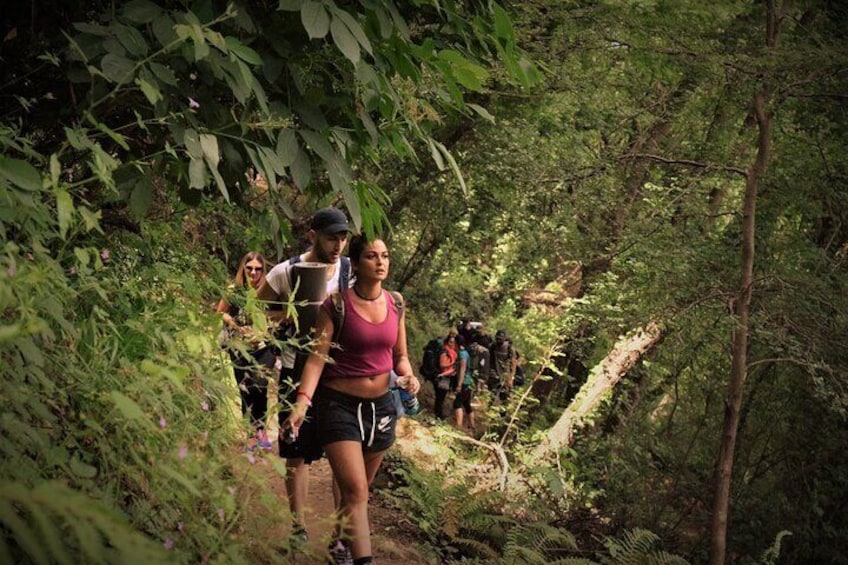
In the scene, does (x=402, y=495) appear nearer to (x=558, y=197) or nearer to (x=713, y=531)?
(x=713, y=531)

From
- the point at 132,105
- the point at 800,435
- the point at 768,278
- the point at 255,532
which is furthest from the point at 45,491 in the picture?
the point at 800,435

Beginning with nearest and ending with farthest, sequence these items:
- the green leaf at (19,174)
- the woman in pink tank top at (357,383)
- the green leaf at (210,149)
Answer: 1. the green leaf at (19,174)
2. the green leaf at (210,149)
3. the woman in pink tank top at (357,383)

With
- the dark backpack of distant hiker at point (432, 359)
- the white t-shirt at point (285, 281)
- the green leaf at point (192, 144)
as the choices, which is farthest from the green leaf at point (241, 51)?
the dark backpack of distant hiker at point (432, 359)

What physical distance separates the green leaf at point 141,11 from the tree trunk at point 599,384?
29.5 ft

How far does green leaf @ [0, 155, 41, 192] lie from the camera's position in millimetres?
2117

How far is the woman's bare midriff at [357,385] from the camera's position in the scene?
4301 millimetres

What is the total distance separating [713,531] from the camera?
23.0ft

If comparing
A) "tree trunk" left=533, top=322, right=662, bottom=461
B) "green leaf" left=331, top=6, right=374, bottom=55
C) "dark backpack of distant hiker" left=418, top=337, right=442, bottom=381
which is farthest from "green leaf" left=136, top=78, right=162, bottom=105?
"dark backpack of distant hiker" left=418, top=337, right=442, bottom=381

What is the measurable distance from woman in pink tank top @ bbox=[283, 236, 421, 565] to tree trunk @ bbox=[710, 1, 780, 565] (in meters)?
3.48

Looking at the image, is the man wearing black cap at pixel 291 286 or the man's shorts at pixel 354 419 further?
the man wearing black cap at pixel 291 286

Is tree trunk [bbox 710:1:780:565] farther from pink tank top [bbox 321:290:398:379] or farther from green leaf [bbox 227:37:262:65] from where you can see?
green leaf [bbox 227:37:262:65]

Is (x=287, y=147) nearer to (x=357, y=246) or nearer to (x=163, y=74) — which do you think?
(x=163, y=74)

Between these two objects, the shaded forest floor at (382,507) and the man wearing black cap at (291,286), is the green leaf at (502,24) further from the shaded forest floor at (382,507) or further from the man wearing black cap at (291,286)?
the man wearing black cap at (291,286)

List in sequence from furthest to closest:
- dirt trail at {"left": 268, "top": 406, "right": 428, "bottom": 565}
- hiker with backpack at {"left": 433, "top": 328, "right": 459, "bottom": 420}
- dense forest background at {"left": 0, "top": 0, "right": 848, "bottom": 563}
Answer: hiker with backpack at {"left": 433, "top": 328, "right": 459, "bottom": 420}
dirt trail at {"left": 268, "top": 406, "right": 428, "bottom": 565}
dense forest background at {"left": 0, "top": 0, "right": 848, "bottom": 563}
